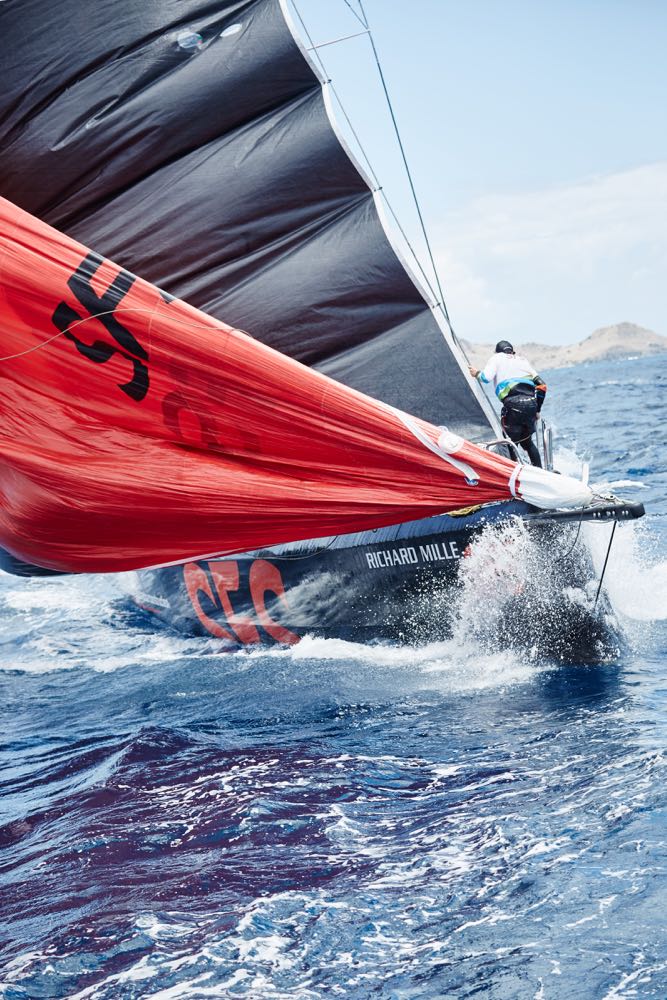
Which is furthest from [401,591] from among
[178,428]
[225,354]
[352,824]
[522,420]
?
[352,824]

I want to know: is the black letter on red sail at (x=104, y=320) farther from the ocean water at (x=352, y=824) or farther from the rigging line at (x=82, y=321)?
the ocean water at (x=352, y=824)

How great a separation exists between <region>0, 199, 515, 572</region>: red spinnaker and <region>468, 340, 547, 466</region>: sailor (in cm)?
272

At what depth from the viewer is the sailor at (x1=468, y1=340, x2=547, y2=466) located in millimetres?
8234

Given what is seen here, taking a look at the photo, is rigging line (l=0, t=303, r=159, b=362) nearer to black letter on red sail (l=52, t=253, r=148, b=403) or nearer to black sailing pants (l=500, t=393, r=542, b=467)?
black letter on red sail (l=52, t=253, r=148, b=403)

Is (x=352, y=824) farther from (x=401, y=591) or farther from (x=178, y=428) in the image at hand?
(x=401, y=591)

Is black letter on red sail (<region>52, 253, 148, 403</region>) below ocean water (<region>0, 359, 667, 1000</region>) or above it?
above

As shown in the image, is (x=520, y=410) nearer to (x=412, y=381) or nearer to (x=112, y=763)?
(x=412, y=381)

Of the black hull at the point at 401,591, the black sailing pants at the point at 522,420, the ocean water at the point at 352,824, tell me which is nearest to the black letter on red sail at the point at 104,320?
the ocean water at the point at 352,824

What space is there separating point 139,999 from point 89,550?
3.72 m

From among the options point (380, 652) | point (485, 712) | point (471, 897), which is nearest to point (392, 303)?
point (380, 652)

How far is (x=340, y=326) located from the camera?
8.23 metres

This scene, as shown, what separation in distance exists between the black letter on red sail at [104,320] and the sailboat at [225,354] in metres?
0.01

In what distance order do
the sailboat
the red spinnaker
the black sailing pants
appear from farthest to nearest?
the black sailing pants < the sailboat < the red spinnaker

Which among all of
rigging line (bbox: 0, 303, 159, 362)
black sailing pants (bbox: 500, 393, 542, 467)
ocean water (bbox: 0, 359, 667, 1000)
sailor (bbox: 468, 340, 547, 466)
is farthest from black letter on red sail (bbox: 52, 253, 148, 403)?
black sailing pants (bbox: 500, 393, 542, 467)
